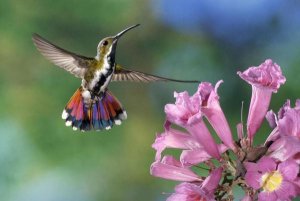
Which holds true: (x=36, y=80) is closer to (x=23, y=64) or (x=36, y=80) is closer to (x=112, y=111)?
(x=23, y=64)

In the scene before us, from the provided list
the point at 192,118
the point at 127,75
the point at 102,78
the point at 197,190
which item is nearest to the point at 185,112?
the point at 192,118

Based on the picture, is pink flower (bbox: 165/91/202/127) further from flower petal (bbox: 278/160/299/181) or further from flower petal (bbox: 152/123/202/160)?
flower petal (bbox: 278/160/299/181)

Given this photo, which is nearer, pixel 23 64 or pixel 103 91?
pixel 103 91

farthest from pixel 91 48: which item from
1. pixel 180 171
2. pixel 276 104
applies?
pixel 180 171

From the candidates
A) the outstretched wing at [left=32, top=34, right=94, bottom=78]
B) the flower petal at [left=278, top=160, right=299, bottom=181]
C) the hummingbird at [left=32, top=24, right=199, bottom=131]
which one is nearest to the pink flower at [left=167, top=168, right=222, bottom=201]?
the flower petal at [left=278, top=160, right=299, bottom=181]

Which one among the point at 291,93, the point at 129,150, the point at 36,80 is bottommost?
the point at 129,150
